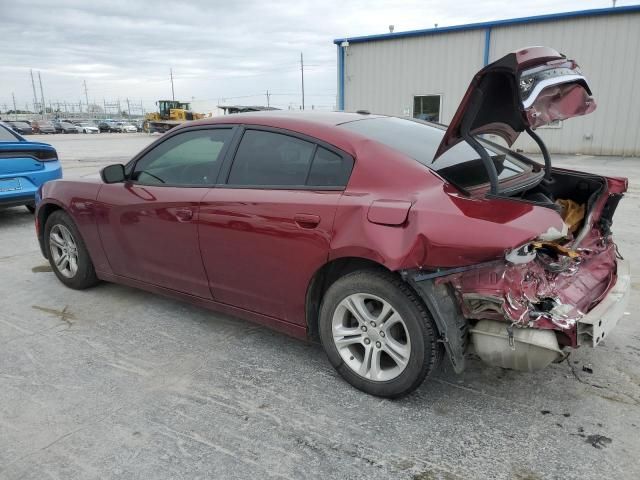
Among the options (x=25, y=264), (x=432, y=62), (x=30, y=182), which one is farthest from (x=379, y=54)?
(x=25, y=264)

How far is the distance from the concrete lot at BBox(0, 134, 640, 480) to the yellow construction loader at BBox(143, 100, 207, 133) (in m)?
40.9

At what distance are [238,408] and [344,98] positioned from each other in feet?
61.9

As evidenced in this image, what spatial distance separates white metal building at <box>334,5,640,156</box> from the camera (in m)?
15.6

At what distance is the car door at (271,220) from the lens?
111 inches

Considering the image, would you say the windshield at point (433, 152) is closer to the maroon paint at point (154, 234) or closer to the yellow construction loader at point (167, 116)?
the maroon paint at point (154, 234)

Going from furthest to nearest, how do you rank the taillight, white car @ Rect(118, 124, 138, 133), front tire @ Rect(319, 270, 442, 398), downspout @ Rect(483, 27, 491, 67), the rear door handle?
white car @ Rect(118, 124, 138, 133) → downspout @ Rect(483, 27, 491, 67) → the taillight → the rear door handle → front tire @ Rect(319, 270, 442, 398)

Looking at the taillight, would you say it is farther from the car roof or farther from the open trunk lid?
the open trunk lid

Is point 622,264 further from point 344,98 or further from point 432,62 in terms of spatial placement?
point 344,98

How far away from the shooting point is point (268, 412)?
2676mm

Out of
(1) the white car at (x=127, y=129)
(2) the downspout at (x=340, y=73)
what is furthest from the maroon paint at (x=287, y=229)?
(1) the white car at (x=127, y=129)

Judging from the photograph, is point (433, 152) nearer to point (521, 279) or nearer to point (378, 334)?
point (521, 279)

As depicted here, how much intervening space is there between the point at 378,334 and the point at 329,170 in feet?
3.10

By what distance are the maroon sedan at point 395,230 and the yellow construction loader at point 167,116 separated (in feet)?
134

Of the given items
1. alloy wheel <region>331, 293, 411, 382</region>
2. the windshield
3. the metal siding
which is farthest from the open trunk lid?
the metal siding
